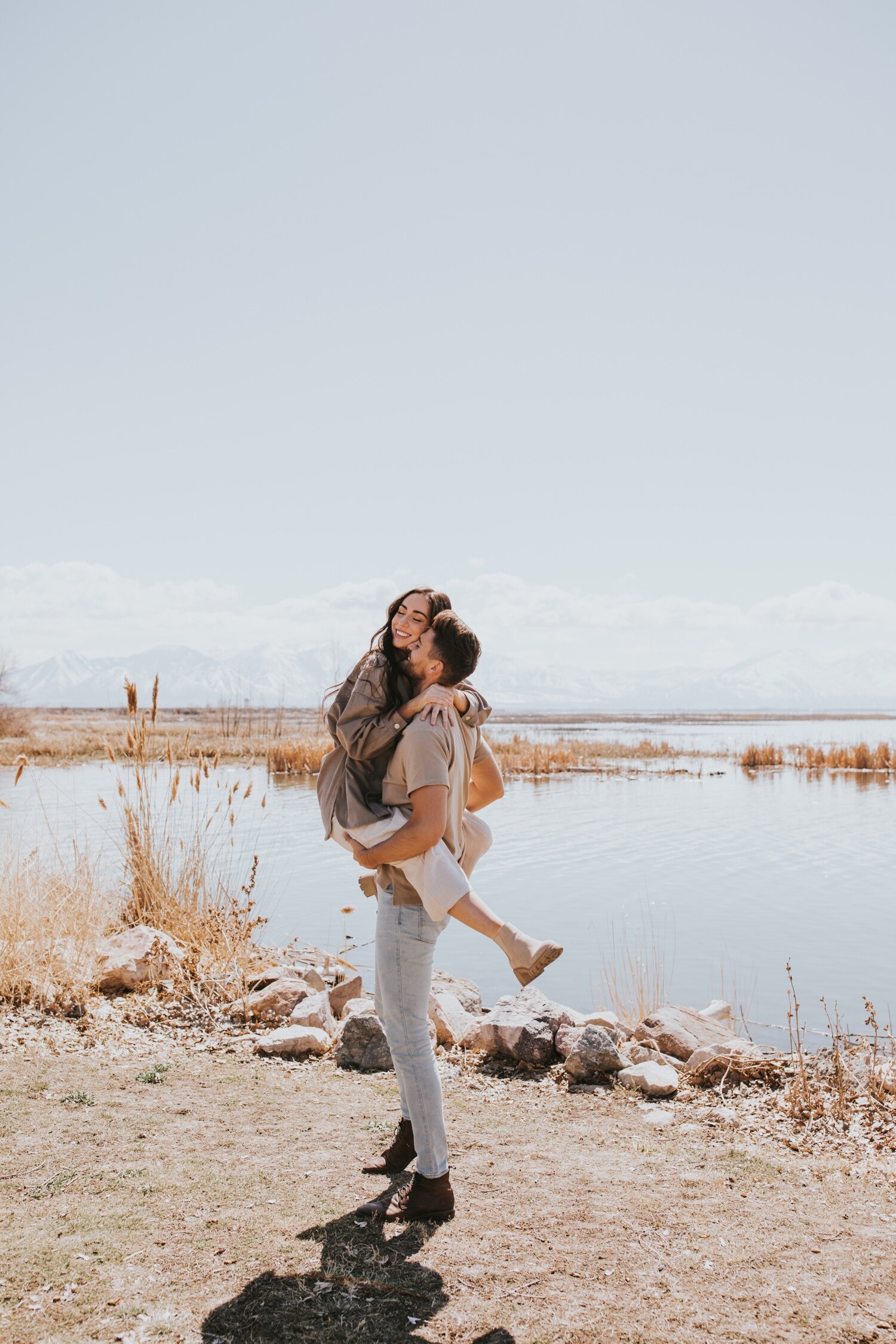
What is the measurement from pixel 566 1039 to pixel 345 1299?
243cm

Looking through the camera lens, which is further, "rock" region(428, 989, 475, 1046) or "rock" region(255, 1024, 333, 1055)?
"rock" region(428, 989, 475, 1046)

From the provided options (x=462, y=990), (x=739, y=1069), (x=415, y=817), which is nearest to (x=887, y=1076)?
(x=739, y=1069)

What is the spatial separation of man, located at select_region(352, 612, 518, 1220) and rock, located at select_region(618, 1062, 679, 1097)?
1730mm

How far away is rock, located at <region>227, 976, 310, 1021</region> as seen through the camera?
5.32 metres

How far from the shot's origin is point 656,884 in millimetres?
9969

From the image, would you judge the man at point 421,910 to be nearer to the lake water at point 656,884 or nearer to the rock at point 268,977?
the rock at point 268,977

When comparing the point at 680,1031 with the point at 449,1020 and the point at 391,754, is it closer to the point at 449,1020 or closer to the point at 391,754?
the point at 449,1020

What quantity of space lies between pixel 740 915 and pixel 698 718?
76432 millimetres

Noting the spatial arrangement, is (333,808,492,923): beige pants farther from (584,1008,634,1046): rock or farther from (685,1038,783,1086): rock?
(584,1008,634,1046): rock

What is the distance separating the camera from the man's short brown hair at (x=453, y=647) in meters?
2.85

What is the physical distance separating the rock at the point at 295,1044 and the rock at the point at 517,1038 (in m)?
0.80

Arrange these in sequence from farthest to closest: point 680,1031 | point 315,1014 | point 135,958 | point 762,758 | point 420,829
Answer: point 762,758 < point 135,958 < point 315,1014 < point 680,1031 < point 420,829

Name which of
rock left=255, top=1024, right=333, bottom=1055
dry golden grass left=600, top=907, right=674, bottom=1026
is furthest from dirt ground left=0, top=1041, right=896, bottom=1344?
dry golden grass left=600, top=907, right=674, bottom=1026

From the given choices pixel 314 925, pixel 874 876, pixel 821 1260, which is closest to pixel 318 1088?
pixel 821 1260
